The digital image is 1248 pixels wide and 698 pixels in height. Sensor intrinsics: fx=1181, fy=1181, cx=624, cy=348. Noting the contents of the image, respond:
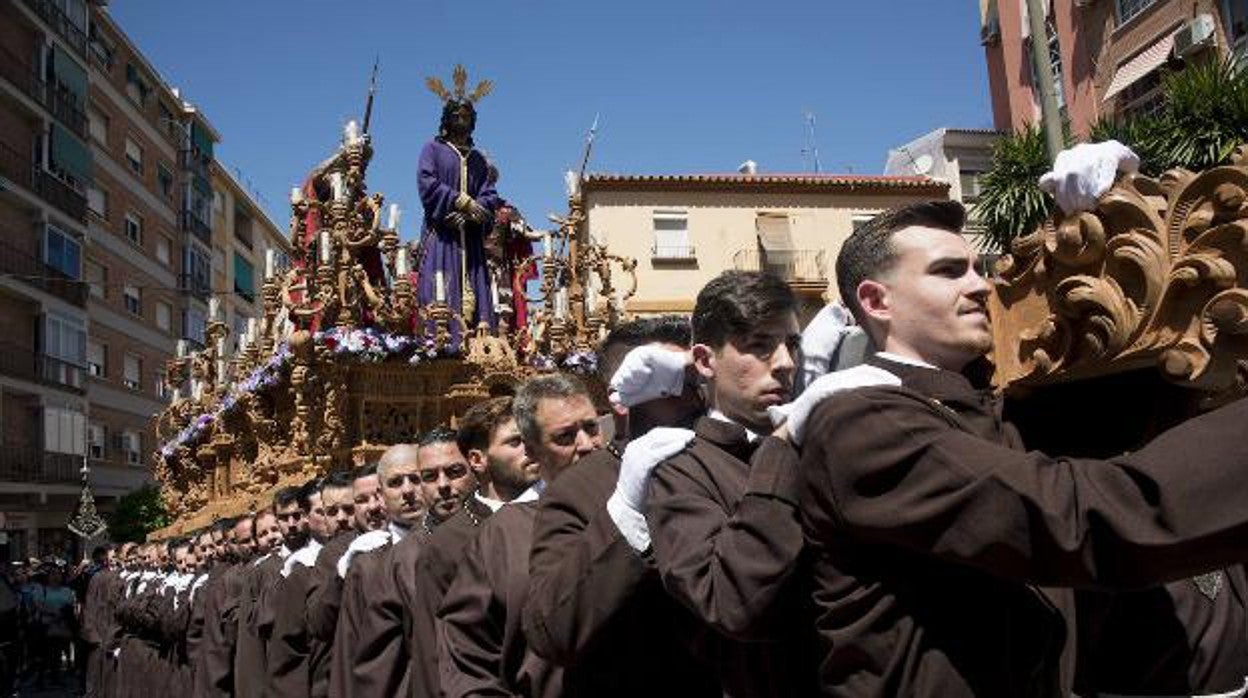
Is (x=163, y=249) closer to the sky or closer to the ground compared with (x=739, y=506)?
closer to the sky

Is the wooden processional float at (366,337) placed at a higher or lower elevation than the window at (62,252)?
lower

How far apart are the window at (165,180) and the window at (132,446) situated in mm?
9226

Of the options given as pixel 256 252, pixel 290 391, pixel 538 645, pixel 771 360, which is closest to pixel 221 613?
pixel 290 391

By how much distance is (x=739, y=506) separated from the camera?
225 cm

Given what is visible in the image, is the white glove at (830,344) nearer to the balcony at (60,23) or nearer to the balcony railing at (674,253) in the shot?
the balcony railing at (674,253)

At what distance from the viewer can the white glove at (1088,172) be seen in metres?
2.52

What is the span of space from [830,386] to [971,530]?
42 centimetres

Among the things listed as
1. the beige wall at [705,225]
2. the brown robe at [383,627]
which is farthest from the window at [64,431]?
the brown robe at [383,627]

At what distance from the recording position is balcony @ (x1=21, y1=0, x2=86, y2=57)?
3325 centimetres

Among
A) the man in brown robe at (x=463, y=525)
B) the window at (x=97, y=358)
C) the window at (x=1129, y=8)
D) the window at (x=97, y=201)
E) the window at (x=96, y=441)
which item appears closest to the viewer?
the man in brown robe at (x=463, y=525)

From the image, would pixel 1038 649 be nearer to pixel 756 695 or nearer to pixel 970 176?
pixel 756 695

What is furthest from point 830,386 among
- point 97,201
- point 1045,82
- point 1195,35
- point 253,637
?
point 97,201

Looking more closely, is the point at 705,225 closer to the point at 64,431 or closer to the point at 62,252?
the point at 62,252

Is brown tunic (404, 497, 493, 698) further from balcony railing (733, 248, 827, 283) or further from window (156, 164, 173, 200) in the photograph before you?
window (156, 164, 173, 200)
